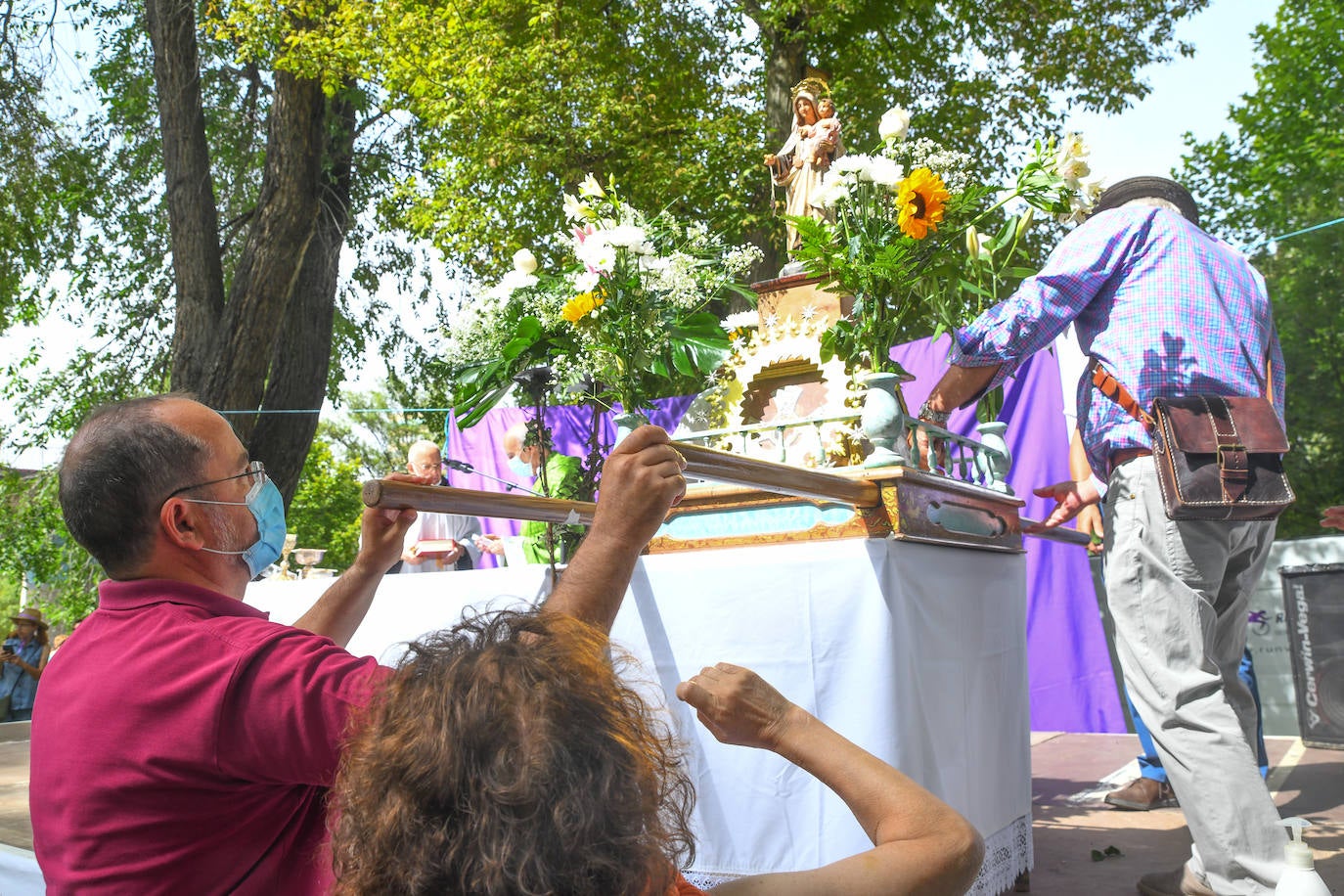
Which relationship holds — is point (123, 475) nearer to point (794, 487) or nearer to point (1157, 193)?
point (794, 487)

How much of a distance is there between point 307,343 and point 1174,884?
30.5 ft

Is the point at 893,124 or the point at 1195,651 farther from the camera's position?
the point at 893,124

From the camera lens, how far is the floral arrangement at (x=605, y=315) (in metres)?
3.04

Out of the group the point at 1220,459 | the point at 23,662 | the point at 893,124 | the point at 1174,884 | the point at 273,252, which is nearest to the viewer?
the point at 1220,459

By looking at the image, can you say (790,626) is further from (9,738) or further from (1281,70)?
(1281,70)

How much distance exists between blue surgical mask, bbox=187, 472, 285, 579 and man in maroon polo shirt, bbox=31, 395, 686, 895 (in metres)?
0.04

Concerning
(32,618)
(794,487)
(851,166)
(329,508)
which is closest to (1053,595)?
(851,166)

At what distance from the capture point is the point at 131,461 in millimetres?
1451

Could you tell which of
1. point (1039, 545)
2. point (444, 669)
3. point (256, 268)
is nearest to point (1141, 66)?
point (1039, 545)

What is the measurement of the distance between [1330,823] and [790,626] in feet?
7.50

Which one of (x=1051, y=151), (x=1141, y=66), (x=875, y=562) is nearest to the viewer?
(x=875, y=562)

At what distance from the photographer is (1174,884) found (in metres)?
2.60

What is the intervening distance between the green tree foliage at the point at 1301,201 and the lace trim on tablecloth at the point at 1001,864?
17.7 m

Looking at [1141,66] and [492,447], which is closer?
[492,447]
